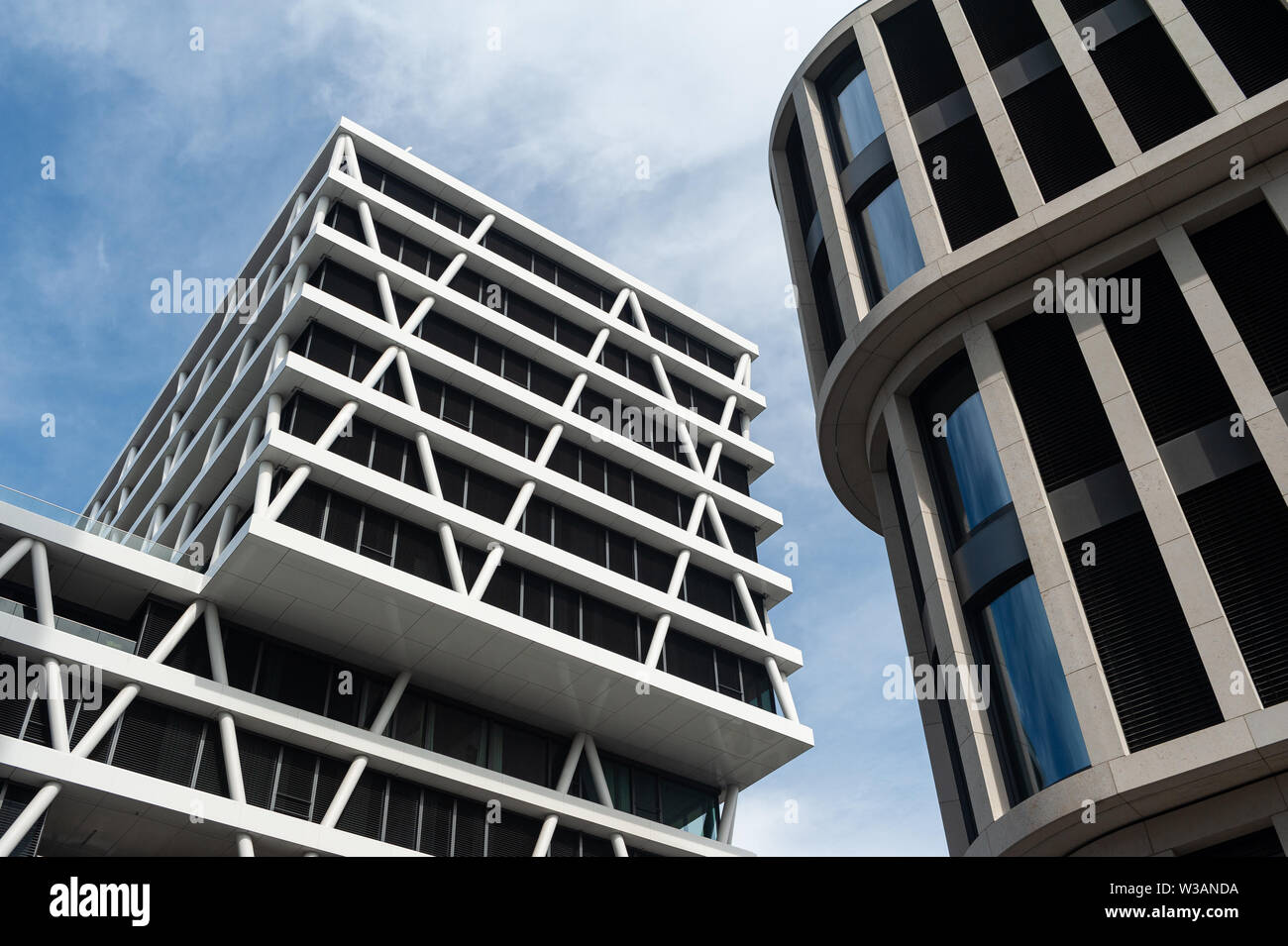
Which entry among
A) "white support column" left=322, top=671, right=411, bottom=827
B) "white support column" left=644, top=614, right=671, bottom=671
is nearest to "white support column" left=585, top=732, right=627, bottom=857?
"white support column" left=644, top=614, right=671, bottom=671

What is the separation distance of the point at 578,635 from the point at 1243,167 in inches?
941

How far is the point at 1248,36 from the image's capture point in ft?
68.3

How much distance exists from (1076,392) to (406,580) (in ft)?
63.9

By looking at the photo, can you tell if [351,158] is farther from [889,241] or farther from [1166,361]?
[1166,361]

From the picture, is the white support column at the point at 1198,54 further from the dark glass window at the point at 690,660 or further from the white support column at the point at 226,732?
the white support column at the point at 226,732

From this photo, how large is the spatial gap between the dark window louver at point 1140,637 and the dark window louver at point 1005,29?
37.8ft

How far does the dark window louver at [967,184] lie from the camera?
22500 millimetres

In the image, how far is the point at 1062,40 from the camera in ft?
74.0

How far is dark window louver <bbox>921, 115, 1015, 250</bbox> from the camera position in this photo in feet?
73.8

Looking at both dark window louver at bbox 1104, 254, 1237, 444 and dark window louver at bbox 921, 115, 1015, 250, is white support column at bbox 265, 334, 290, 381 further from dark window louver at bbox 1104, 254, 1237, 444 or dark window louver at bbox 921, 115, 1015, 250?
dark window louver at bbox 1104, 254, 1237, 444

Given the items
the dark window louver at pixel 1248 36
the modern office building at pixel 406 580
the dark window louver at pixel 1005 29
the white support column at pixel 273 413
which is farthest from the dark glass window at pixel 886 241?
the white support column at pixel 273 413

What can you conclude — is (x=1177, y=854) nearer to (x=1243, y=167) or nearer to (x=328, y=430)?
(x=1243, y=167)

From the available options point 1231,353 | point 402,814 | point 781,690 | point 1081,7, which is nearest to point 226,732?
point 402,814
